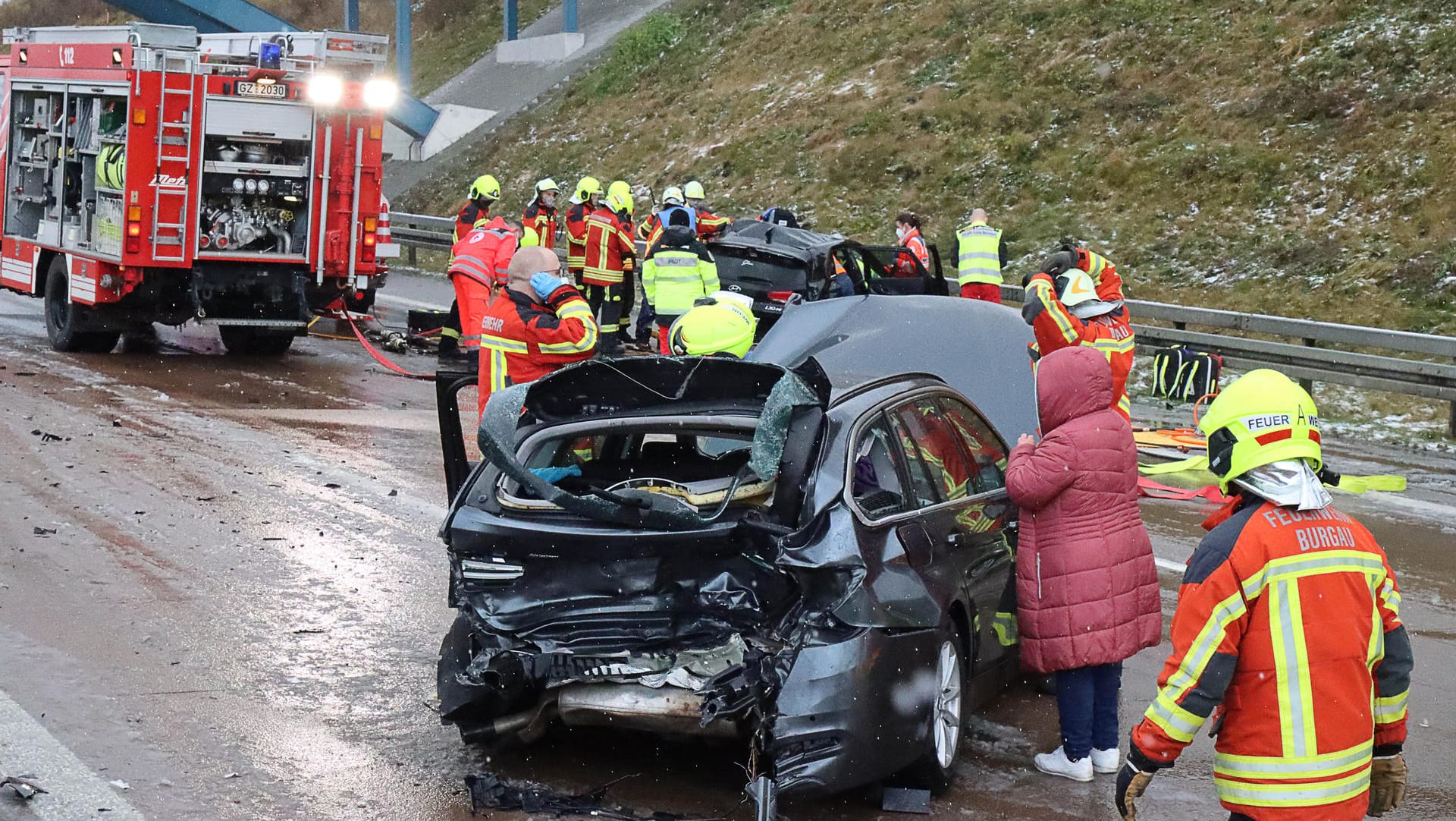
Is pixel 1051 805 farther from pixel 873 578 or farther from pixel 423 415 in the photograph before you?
pixel 423 415

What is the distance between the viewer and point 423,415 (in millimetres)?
12523

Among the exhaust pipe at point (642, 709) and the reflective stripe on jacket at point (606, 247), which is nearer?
the exhaust pipe at point (642, 709)

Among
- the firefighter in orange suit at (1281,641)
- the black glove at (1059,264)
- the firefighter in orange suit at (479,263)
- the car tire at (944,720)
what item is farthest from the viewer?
the firefighter in orange suit at (479,263)

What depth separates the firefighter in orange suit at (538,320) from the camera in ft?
26.5

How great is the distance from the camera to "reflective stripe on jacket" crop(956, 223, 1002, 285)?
51.0 ft

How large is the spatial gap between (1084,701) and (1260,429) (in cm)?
207

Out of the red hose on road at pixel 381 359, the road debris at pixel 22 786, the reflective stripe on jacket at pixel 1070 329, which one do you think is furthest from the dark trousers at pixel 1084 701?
the red hose on road at pixel 381 359

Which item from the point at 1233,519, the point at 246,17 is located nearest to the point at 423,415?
the point at 1233,519

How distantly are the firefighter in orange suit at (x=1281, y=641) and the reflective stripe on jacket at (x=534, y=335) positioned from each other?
485 cm

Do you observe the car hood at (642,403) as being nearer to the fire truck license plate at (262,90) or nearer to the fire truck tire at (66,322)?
the fire truck license plate at (262,90)

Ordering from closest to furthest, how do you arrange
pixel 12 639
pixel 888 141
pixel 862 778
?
pixel 862 778 → pixel 12 639 → pixel 888 141

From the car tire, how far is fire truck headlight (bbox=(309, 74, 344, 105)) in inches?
425

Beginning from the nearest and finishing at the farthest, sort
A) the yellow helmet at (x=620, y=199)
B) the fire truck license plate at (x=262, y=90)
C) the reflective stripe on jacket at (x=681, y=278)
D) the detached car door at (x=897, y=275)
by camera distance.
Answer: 1. the reflective stripe on jacket at (x=681, y=278)
2. the detached car door at (x=897, y=275)
3. the fire truck license plate at (x=262, y=90)
4. the yellow helmet at (x=620, y=199)

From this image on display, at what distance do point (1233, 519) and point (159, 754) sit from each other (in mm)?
3590
